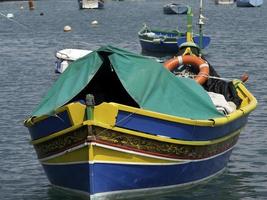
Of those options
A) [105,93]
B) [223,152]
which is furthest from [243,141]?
[105,93]

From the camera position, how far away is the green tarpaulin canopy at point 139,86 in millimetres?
14508

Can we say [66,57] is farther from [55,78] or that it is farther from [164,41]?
[164,41]

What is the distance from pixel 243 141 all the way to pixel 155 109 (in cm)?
727

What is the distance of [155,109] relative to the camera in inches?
565

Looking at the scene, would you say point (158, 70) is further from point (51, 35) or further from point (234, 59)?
point (51, 35)

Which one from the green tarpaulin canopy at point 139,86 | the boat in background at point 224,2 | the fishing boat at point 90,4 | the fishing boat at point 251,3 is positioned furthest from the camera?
the boat in background at point 224,2

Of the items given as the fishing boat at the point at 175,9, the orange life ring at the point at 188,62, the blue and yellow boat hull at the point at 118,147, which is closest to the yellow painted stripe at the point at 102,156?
the blue and yellow boat hull at the point at 118,147

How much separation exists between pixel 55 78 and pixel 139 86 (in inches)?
848

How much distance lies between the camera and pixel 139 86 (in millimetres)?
14555

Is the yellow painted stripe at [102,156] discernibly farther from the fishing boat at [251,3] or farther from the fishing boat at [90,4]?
the fishing boat at [251,3]

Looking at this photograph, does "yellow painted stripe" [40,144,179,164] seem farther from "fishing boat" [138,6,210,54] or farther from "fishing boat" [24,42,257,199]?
"fishing boat" [138,6,210,54]

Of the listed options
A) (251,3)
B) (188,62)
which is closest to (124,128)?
(188,62)

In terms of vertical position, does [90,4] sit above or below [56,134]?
below

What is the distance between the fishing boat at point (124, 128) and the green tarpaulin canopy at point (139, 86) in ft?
0.07
